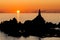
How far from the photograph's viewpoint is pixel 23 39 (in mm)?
1657

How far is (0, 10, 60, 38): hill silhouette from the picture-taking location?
5.44ft

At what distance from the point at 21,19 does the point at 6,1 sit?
17cm

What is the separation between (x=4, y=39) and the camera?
5.47 feet

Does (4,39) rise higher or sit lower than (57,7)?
lower

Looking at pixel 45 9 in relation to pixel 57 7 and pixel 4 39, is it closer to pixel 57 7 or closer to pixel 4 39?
pixel 57 7

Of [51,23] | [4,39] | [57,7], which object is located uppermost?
[57,7]

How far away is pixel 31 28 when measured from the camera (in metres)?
1.67

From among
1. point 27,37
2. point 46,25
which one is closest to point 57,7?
point 46,25

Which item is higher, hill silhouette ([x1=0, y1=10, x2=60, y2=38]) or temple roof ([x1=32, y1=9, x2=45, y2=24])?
temple roof ([x1=32, y1=9, x2=45, y2=24])

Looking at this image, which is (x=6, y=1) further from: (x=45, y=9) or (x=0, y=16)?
(x=45, y=9)

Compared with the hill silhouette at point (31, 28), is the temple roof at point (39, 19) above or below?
above

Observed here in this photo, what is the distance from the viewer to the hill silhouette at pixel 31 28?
166 centimetres

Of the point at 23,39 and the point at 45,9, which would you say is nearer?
the point at 23,39

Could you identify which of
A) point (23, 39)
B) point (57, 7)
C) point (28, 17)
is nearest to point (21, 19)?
point (28, 17)
